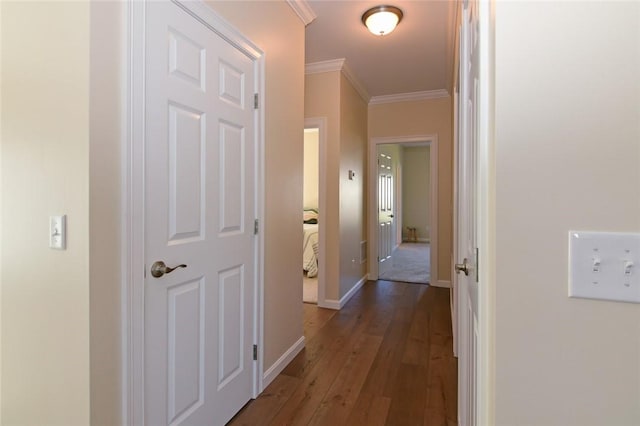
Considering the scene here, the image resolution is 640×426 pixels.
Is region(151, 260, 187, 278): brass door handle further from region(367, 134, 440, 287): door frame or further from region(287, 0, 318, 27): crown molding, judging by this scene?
region(367, 134, 440, 287): door frame

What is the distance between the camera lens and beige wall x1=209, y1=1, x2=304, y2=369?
82.0 inches

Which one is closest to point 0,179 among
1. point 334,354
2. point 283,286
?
point 283,286

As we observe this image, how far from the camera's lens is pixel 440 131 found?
4.53 metres

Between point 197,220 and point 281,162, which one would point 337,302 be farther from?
point 197,220

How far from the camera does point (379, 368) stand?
2342 millimetres

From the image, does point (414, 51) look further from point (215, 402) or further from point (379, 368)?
point (215, 402)

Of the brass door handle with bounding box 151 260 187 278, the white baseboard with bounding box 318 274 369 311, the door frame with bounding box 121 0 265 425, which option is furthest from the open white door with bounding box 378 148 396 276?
the door frame with bounding box 121 0 265 425

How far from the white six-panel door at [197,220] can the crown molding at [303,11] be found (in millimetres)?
853

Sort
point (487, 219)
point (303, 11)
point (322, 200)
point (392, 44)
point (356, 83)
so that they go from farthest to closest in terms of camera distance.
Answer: point (356, 83) → point (322, 200) → point (392, 44) → point (303, 11) → point (487, 219)

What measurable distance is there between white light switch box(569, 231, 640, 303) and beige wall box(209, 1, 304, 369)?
1.68 metres

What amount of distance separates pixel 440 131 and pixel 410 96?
638 millimetres

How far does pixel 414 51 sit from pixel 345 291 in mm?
2674

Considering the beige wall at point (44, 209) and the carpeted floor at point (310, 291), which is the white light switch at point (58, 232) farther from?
the carpeted floor at point (310, 291)

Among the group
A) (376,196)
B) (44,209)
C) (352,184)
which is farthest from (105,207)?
(376,196)
